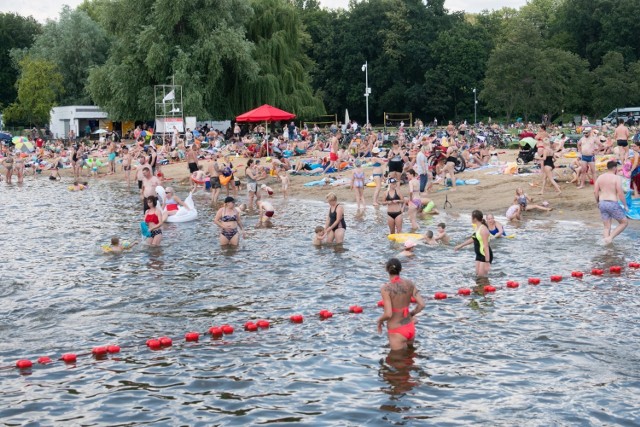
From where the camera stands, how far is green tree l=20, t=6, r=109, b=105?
58.2 metres

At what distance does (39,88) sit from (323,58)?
1003 inches

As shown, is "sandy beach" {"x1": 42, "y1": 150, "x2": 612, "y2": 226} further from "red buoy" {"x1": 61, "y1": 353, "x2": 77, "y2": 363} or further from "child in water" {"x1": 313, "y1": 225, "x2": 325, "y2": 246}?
"red buoy" {"x1": 61, "y1": 353, "x2": 77, "y2": 363}

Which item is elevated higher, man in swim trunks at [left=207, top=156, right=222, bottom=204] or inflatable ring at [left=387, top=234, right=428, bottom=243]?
man in swim trunks at [left=207, top=156, right=222, bottom=204]

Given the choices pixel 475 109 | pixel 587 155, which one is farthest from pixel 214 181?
pixel 475 109

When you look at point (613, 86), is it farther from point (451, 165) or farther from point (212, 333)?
point (212, 333)

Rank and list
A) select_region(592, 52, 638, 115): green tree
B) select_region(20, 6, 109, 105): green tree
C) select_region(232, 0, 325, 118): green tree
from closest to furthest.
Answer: select_region(232, 0, 325, 118): green tree → select_region(592, 52, 638, 115): green tree → select_region(20, 6, 109, 105): green tree

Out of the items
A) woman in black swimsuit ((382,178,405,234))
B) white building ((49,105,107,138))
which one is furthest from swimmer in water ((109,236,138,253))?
white building ((49,105,107,138))

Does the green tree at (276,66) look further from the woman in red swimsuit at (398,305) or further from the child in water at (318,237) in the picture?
the woman in red swimsuit at (398,305)

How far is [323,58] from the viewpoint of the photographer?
70375 mm

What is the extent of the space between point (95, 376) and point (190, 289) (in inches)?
153

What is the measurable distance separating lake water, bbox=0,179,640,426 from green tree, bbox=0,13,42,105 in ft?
189

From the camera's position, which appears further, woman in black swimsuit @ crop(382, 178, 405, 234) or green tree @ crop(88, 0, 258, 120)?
green tree @ crop(88, 0, 258, 120)

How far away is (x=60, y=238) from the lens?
725 inches

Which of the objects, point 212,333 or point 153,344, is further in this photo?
point 212,333
